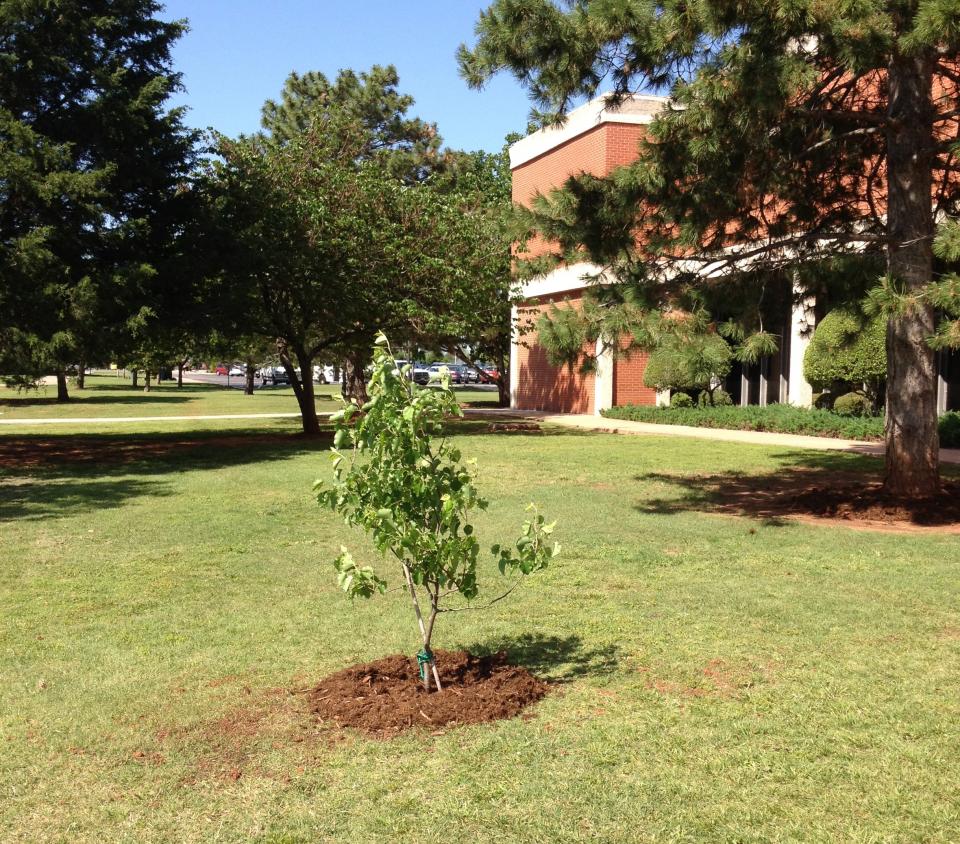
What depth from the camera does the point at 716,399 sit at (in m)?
25.0

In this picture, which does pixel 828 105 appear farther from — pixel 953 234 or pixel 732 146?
pixel 953 234

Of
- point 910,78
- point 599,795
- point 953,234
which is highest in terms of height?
point 910,78

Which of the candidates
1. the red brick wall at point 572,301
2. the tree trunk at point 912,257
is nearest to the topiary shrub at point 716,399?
the red brick wall at point 572,301

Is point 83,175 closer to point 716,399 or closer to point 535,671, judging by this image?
point 535,671

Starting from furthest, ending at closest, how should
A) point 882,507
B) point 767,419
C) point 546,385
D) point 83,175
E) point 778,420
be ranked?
1. point 546,385
2. point 767,419
3. point 778,420
4. point 83,175
5. point 882,507

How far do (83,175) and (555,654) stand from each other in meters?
12.5

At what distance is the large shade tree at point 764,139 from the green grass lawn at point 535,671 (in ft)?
8.27

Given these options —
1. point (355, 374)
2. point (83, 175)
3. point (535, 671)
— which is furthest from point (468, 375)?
point (535, 671)

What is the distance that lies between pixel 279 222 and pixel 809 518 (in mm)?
12665

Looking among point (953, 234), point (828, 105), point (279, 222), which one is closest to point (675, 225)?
point (828, 105)

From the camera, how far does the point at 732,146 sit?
349 inches

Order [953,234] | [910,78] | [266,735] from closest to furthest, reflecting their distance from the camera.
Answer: [266,735]
[953,234]
[910,78]

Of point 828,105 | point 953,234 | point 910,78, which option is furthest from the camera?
point 828,105

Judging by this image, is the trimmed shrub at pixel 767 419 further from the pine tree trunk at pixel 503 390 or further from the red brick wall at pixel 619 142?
the pine tree trunk at pixel 503 390
